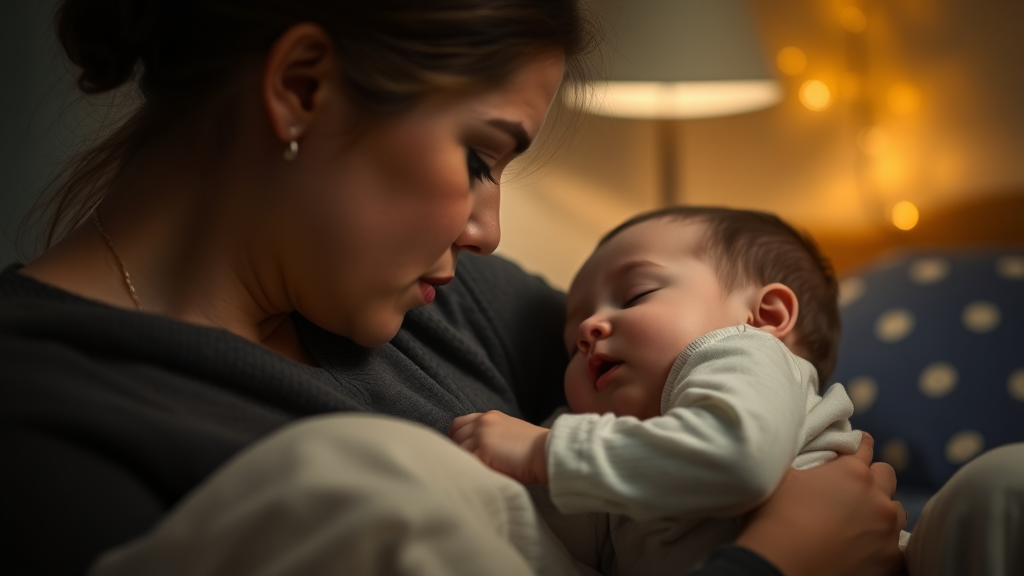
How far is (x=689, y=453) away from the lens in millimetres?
765

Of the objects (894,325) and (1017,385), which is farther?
(894,325)

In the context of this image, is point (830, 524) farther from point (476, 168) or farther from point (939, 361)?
point (939, 361)

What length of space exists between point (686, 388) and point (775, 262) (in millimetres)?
403

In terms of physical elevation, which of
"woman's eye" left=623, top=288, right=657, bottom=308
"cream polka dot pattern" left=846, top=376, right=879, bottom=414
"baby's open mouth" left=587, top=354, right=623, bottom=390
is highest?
"woman's eye" left=623, top=288, right=657, bottom=308

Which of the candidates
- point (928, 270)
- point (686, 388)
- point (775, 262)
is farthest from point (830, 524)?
point (928, 270)

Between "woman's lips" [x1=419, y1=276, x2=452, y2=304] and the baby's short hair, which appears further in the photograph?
the baby's short hair

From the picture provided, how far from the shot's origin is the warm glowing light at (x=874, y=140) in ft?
Answer: 8.11

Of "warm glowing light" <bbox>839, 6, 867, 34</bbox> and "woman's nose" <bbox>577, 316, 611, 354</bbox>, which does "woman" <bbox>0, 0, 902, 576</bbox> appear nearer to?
"woman's nose" <bbox>577, 316, 611, 354</bbox>

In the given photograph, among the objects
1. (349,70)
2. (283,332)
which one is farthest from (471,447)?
(349,70)

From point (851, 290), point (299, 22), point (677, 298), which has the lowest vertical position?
point (851, 290)

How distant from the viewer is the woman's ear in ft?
2.74

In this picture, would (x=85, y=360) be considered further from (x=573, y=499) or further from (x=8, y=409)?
(x=573, y=499)

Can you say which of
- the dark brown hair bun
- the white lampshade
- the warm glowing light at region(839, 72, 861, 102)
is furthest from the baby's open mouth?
the warm glowing light at region(839, 72, 861, 102)

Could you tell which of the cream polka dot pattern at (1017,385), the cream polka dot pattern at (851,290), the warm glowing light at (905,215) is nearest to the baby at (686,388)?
the cream polka dot pattern at (1017,385)
